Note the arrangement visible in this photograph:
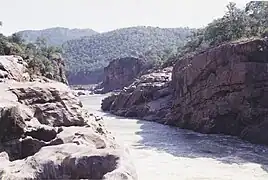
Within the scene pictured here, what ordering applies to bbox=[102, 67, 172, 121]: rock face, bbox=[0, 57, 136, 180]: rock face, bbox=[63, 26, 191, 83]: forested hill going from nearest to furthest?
bbox=[0, 57, 136, 180]: rock face, bbox=[102, 67, 172, 121]: rock face, bbox=[63, 26, 191, 83]: forested hill

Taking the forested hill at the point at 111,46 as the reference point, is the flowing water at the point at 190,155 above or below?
below

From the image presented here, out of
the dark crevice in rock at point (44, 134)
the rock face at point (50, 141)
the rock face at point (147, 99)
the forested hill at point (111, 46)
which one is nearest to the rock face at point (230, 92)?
the rock face at point (147, 99)

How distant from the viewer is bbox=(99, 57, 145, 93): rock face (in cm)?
9162

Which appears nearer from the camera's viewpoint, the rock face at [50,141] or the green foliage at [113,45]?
the rock face at [50,141]

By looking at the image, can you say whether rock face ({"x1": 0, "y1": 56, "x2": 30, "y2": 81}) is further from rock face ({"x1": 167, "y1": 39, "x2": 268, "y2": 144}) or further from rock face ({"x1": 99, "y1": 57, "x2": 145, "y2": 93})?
rock face ({"x1": 99, "y1": 57, "x2": 145, "y2": 93})

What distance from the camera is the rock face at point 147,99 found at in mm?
46594

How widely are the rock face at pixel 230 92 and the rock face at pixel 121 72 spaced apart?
51615 mm

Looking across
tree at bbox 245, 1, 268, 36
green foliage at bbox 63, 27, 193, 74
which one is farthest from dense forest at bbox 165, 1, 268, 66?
green foliage at bbox 63, 27, 193, 74

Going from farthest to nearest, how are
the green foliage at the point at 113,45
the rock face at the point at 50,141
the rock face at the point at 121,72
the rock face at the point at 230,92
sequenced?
the green foliage at the point at 113,45, the rock face at the point at 121,72, the rock face at the point at 230,92, the rock face at the point at 50,141

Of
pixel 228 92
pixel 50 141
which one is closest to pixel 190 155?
pixel 228 92

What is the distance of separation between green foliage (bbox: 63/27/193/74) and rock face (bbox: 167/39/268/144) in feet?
274

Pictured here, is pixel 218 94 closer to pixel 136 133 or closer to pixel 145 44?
pixel 136 133

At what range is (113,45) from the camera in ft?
454

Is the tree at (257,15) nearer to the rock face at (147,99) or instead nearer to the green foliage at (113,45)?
the rock face at (147,99)
